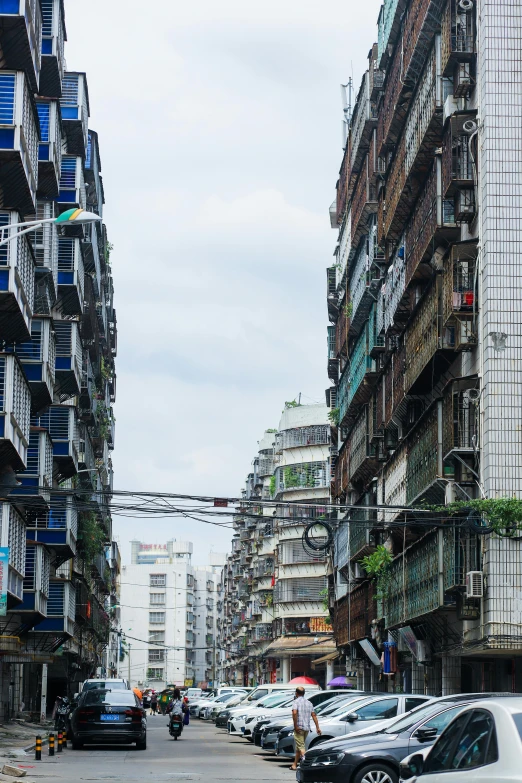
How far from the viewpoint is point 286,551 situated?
92625 millimetres

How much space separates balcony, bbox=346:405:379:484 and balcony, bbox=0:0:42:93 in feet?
58.5

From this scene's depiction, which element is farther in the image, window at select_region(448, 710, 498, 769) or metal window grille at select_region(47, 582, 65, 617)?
metal window grille at select_region(47, 582, 65, 617)

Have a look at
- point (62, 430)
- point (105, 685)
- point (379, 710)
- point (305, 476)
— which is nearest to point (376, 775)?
point (379, 710)

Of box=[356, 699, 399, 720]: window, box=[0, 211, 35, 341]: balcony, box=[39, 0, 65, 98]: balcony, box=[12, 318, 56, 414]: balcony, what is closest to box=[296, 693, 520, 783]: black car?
box=[356, 699, 399, 720]: window

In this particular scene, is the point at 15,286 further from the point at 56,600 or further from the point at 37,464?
the point at 56,600

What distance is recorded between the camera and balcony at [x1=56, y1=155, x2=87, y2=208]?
158ft

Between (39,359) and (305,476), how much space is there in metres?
56.0

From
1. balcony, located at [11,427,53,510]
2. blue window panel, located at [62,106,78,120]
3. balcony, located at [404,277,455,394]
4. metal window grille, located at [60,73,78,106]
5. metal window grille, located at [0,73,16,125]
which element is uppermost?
metal window grille, located at [60,73,78,106]

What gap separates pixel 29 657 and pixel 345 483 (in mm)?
14139

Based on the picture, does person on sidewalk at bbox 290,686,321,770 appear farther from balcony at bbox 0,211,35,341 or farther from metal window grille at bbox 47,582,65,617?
metal window grille at bbox 47,582,65,617

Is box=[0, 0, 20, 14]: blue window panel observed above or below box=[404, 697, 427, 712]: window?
above

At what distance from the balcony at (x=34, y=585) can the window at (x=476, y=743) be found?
34780 mm

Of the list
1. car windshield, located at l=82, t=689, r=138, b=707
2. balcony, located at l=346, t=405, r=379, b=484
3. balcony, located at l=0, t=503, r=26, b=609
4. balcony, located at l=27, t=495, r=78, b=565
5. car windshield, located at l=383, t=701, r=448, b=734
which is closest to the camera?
car windshield, located at l=383, t=701, r=448, b=734

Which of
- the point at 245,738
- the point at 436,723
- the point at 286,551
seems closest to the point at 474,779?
the point at 436,723
